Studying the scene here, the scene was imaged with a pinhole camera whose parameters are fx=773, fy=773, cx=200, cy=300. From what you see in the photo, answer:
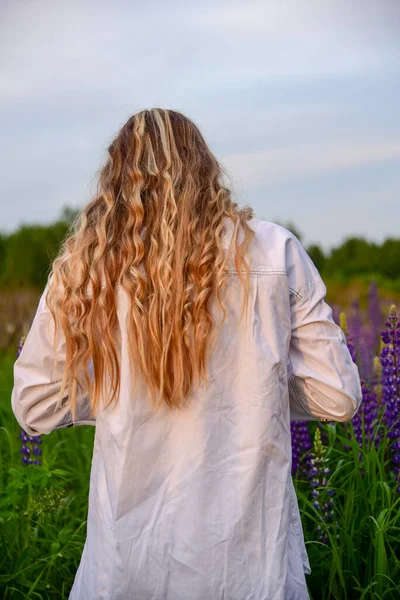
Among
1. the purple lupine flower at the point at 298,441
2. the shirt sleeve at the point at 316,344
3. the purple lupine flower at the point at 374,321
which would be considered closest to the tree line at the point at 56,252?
the purple lupine flower at the point at 374,321

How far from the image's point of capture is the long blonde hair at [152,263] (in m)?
2.36

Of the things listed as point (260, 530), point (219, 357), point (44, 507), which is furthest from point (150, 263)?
point (44, 507)

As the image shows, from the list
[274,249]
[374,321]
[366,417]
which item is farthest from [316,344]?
[374,321]

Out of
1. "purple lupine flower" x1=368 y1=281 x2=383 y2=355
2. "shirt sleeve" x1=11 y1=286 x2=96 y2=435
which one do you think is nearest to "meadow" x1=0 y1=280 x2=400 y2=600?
"shirt sleeve" x1=11 y1=286 x2=96 y2=435

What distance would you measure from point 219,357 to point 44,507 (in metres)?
1.73

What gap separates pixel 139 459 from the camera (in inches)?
95.3

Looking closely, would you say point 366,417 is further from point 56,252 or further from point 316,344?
point 56,252

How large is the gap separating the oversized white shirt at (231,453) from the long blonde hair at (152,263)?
6 centimetres

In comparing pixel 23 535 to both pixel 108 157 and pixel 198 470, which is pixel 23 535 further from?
pixel 108 157

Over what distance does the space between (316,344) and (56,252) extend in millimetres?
14076

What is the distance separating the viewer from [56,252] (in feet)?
52.6

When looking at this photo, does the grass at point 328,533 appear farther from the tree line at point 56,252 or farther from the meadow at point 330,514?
the tree line at point 56,252

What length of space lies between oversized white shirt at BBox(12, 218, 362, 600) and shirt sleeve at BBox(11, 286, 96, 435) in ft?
0.74

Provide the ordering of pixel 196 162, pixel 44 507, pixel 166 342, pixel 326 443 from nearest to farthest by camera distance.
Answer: pixel 166 342, pixel 196 162, pixel 44 507, pixel 326 443
